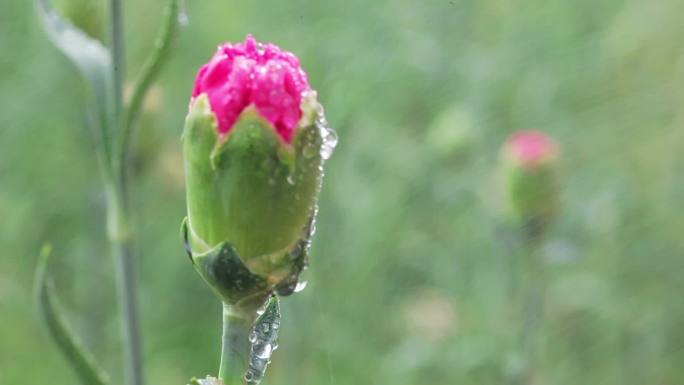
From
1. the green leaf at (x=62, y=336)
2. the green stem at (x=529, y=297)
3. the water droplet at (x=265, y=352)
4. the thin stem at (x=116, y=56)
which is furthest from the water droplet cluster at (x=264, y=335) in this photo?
the green stem at (x=529, y=297)

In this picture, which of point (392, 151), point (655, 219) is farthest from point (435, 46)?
point (655, 219)

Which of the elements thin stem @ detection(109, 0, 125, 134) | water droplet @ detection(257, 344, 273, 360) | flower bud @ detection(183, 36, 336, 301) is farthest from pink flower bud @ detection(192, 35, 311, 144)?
thin stem @ detection(109, 0, 125, 134)

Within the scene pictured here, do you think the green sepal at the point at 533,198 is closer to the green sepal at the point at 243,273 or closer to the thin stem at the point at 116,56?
the thin stem at the point at 116,56

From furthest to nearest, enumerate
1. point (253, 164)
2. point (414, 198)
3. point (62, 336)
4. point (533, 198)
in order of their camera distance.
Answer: point (414, 198) → point (533, 198) → point (62, 336) → point (253, 164)

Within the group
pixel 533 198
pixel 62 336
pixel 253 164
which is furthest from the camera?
pixel 533 198

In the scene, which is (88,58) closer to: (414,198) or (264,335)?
(264,335)

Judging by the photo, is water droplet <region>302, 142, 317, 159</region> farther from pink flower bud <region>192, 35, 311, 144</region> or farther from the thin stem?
the thin stem

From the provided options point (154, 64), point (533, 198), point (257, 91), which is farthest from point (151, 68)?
point (533, 198)

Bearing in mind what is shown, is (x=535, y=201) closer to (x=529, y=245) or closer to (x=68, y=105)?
(x=529, y=245)
